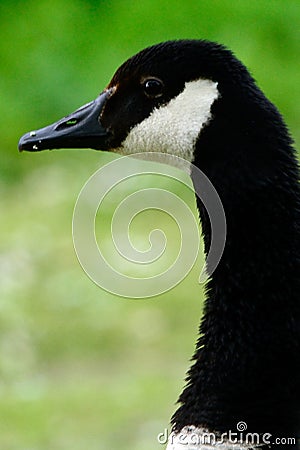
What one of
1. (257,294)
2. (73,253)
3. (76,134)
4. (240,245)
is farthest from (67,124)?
(73,253)

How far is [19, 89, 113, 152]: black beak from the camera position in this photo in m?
3.35

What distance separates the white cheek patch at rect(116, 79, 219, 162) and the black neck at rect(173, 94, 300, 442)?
0.05 m

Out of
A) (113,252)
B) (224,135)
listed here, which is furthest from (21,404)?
(224,135)

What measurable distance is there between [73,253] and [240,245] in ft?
12.4

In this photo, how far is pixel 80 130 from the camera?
335cm

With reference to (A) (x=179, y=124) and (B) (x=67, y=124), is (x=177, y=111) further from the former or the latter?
(B) (x=67, y=124)

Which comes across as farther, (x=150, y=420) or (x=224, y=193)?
(x=150, y=420)

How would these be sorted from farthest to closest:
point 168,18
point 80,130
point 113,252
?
point 168,18 → point 113,252 → point 80,130

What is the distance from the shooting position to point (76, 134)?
335 cm

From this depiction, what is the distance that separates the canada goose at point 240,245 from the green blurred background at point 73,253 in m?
2.14

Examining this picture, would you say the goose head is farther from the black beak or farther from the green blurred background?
the green blurred background

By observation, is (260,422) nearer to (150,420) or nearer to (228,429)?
(228,429)

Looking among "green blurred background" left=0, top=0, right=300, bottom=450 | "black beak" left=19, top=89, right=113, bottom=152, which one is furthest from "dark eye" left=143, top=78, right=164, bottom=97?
"green blurred background" left=0, top=0, right=300, bottom=450

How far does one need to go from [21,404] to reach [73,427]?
324 mm
